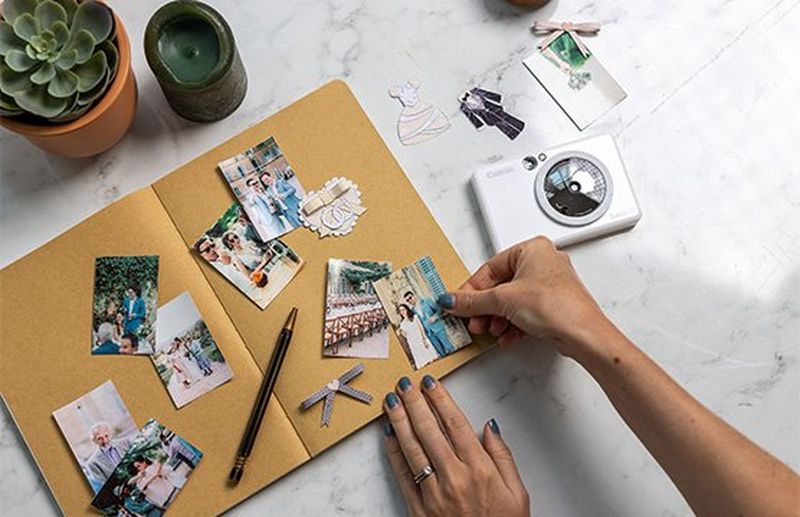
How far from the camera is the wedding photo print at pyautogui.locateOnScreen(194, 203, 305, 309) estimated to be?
87 centimetres

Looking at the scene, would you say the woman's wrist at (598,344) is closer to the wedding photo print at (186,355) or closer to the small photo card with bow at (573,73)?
the small photo card with bow at (573,73)

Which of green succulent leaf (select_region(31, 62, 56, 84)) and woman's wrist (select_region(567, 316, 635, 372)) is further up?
green succulent leaf (select_region(31, 62, 56, 84))

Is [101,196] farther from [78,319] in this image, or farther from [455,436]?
[455,436]

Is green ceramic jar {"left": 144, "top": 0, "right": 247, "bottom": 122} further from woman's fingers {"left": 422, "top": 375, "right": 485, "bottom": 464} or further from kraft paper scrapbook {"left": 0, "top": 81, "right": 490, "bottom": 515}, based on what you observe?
woman's fingers {"left": 422, "top": 375, "right": 485, "bottom": 464}

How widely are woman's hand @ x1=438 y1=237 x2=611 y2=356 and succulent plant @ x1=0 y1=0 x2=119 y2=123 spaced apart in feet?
1.33

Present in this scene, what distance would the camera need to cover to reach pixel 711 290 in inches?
35.0

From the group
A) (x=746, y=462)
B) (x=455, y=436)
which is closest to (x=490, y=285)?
(x=455, y=436)

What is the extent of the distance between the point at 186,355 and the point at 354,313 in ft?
0.58

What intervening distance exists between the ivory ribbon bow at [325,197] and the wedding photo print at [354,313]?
0.06 metres

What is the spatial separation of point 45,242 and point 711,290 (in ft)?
2.31

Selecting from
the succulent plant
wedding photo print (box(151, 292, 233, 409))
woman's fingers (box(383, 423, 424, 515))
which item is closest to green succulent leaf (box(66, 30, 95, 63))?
the succulent plant

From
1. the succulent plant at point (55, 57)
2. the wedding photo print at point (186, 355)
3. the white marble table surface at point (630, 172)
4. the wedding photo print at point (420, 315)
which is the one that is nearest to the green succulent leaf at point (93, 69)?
the succulent plant at point (55, 57)

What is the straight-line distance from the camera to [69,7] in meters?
0.83

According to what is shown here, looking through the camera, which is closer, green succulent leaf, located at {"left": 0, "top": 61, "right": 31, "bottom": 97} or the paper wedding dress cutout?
green succulent leaf, located at {"left": 0, "top": 61, "right": 31, "bottom": 97}
